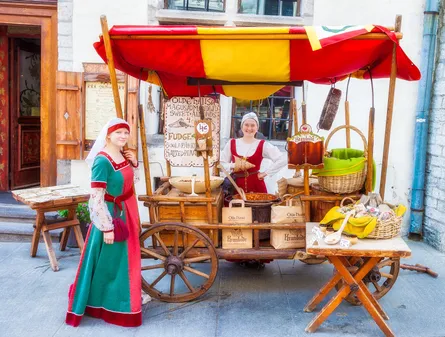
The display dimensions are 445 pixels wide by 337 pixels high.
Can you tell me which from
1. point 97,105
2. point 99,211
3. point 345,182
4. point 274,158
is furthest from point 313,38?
point 97,105

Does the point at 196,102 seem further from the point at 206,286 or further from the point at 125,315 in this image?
the point at 125,315

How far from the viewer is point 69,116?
624 centimetres

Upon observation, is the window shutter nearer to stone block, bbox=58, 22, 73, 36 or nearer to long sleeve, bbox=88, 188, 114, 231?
stone block, bbox=58, 22, 73, 36


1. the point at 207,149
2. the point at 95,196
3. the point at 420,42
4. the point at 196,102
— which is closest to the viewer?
the point at 95,196

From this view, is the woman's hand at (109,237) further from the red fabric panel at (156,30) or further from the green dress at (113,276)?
the red fabric panel at (156,30)

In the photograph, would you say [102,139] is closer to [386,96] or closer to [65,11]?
[65,11]

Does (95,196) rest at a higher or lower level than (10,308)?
higher

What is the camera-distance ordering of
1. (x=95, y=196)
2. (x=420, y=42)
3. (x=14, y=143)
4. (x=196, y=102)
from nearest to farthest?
(x=95, y=196) → (x=196, y=102) → (x=420, y=42) → (x=14, y=143)

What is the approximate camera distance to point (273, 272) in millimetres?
5164

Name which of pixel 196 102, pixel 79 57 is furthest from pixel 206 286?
pixel 79 57

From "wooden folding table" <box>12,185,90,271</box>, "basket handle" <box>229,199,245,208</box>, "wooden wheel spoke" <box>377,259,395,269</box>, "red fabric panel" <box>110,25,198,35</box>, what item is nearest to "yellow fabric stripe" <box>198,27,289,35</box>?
"red fabric panel" <box>110,25,198,35</box>

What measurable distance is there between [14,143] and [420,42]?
627 cm

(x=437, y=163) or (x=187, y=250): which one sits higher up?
(x=437, y=163)

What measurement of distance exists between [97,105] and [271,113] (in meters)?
2.35
